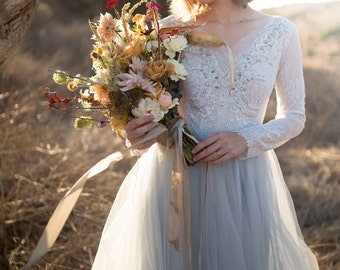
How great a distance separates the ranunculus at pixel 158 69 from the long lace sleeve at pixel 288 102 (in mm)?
391

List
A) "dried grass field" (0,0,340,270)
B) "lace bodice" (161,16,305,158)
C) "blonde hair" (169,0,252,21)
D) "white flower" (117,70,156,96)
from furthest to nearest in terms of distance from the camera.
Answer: "dried grass field" (0,0,340,270) < "blonde hair" (169,0,252,21) < "lace bodice" (161,16,305,158) < "white flower" (117,70,156,96)

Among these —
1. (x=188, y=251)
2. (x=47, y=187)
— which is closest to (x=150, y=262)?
(x=188, y=251)

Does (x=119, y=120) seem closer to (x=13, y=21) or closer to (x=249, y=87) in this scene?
(x=249, y=87)

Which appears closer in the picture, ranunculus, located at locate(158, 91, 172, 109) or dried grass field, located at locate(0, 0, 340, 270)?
ranunculus, located at locate(158, 91, 172, 109)

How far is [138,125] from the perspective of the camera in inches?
79.0

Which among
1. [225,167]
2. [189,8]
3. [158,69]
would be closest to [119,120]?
[158,69]

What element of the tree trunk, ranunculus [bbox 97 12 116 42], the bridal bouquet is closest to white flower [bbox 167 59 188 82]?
the bridal bouquet

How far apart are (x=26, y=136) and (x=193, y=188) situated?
2.83m

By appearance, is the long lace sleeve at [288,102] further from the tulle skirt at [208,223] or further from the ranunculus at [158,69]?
the ranunculus at [158,69]

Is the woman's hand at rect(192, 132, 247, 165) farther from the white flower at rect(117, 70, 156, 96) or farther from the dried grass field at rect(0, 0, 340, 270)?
the dried grass field at rect(0, 0, 340, 270)

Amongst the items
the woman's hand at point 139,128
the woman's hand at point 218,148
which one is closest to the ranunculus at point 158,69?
the woman's hand at point 139,128

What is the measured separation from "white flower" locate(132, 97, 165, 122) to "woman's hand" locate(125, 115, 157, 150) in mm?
15

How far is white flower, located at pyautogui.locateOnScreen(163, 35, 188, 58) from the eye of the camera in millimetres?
2068

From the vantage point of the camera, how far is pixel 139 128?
201 cm
